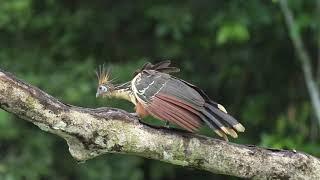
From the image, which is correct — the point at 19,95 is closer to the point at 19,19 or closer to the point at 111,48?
the point at 19,19

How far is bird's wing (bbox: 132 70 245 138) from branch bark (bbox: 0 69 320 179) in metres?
0.06

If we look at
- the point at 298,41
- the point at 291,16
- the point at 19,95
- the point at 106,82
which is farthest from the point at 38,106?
the point at 298,41

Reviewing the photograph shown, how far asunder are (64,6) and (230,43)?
1289 mm

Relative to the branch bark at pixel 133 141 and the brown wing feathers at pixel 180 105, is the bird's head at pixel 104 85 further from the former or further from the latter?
the branch bark at pixel 133 141

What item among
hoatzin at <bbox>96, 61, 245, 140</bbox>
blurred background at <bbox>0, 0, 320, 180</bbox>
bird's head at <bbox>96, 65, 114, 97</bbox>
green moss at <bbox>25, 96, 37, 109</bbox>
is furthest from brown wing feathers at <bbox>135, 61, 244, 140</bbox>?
blurred background at <bbox>0, 0, 320, 180</bbox>

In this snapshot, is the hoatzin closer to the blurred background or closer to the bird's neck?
the bird's neck

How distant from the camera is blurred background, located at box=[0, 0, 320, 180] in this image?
504 cm

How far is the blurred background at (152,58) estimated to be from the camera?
16.5 feet

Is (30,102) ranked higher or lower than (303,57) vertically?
higher

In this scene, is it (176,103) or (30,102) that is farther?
(176,103)

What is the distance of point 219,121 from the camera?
8.33ft

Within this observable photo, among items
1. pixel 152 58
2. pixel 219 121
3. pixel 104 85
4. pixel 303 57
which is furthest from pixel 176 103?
pixel 152 58

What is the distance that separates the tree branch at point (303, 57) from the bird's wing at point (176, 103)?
232cm

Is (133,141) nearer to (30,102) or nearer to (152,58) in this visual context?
(30,102)
